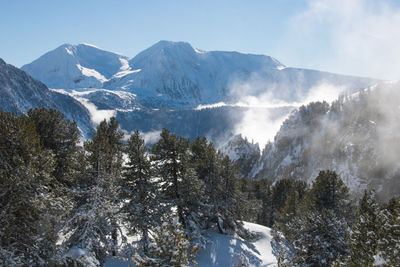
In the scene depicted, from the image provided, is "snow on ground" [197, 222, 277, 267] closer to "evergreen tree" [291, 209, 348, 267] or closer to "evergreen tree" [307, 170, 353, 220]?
"evergreen tree" [291, 209, 348, 267]

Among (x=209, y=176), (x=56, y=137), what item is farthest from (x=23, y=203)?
(x=209, y=176)

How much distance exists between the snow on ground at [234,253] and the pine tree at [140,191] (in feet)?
11.6

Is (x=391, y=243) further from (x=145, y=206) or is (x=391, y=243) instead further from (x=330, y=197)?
(x=330, y=197)

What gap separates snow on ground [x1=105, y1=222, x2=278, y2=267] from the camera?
24984 millimetres

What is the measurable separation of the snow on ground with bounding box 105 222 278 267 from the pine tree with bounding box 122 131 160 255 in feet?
11.6

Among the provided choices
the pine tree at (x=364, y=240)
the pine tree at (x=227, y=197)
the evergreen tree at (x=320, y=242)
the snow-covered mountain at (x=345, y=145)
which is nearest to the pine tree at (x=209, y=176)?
the pine tree at (x=227, y=197)

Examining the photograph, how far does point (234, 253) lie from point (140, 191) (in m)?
12.0

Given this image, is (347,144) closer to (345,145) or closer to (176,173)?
(345,145)

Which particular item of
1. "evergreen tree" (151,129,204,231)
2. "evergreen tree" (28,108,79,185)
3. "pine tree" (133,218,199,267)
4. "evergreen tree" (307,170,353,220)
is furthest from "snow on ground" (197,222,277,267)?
"pine tree" (133,218,199,267)

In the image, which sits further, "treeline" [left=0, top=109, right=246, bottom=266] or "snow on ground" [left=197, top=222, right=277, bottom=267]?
"snow on ground" [left=197, top=222, right=277, bottom=267]

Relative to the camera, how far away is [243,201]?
3338 cm

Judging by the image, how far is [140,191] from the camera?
2177cm

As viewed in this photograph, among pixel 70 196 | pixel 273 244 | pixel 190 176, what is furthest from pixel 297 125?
pixel 70 196

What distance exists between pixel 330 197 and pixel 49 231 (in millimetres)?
26319
